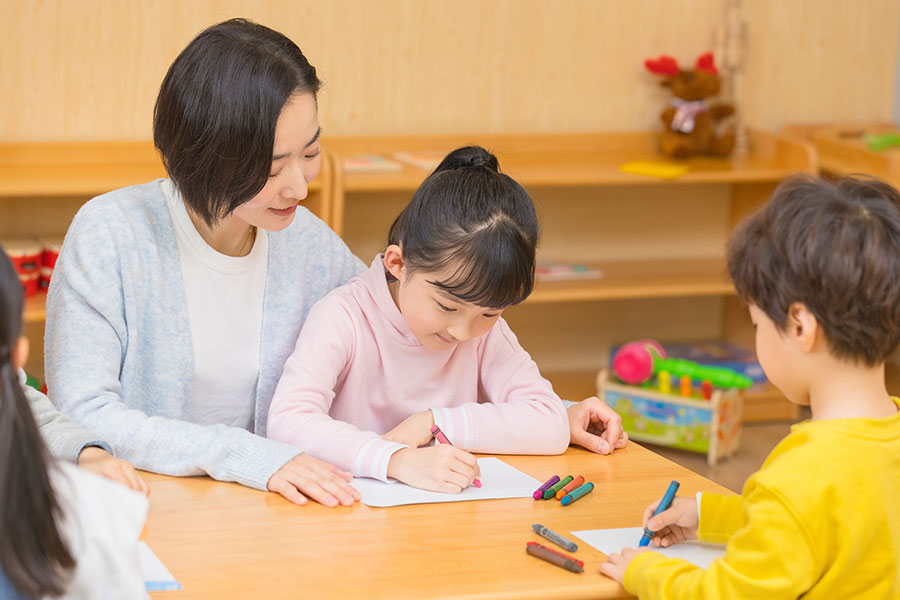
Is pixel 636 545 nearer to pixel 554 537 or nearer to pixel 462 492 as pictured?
pixel 554 537

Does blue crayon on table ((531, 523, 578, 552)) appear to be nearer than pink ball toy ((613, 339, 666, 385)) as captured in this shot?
Yes

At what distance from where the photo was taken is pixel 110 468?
131 centimetres

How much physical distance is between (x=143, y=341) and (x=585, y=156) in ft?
7.44

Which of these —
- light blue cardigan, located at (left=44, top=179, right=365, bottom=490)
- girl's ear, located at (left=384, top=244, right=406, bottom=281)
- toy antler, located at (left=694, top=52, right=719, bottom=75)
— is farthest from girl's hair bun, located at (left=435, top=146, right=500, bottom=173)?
toy antler, located at (left=694, top=52, right=719, bottom=75)

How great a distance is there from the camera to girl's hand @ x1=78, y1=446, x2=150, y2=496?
1.30m

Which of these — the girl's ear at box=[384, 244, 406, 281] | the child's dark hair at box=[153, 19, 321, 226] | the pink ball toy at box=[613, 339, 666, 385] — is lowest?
the pink ball toy at box=[613, 339, 666, 385]

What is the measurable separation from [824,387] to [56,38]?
256 centimetres

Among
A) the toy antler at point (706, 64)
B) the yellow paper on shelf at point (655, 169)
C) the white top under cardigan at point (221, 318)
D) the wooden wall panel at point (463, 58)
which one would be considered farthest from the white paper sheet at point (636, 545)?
the toy antler at point (706, 64)

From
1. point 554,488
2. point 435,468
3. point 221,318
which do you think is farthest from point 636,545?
point 221,318

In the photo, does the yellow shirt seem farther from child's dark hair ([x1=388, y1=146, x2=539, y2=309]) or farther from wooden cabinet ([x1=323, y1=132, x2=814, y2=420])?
wooden cabinet ([x1=323, y1=132, x2=814, y2=420])

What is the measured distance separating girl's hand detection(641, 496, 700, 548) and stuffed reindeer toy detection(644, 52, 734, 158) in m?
2.43

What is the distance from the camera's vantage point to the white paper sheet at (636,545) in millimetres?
1256

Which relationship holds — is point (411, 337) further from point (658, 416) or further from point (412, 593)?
point (658, 416)

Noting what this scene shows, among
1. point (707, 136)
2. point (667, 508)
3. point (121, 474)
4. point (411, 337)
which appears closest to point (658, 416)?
point (707, 136)
